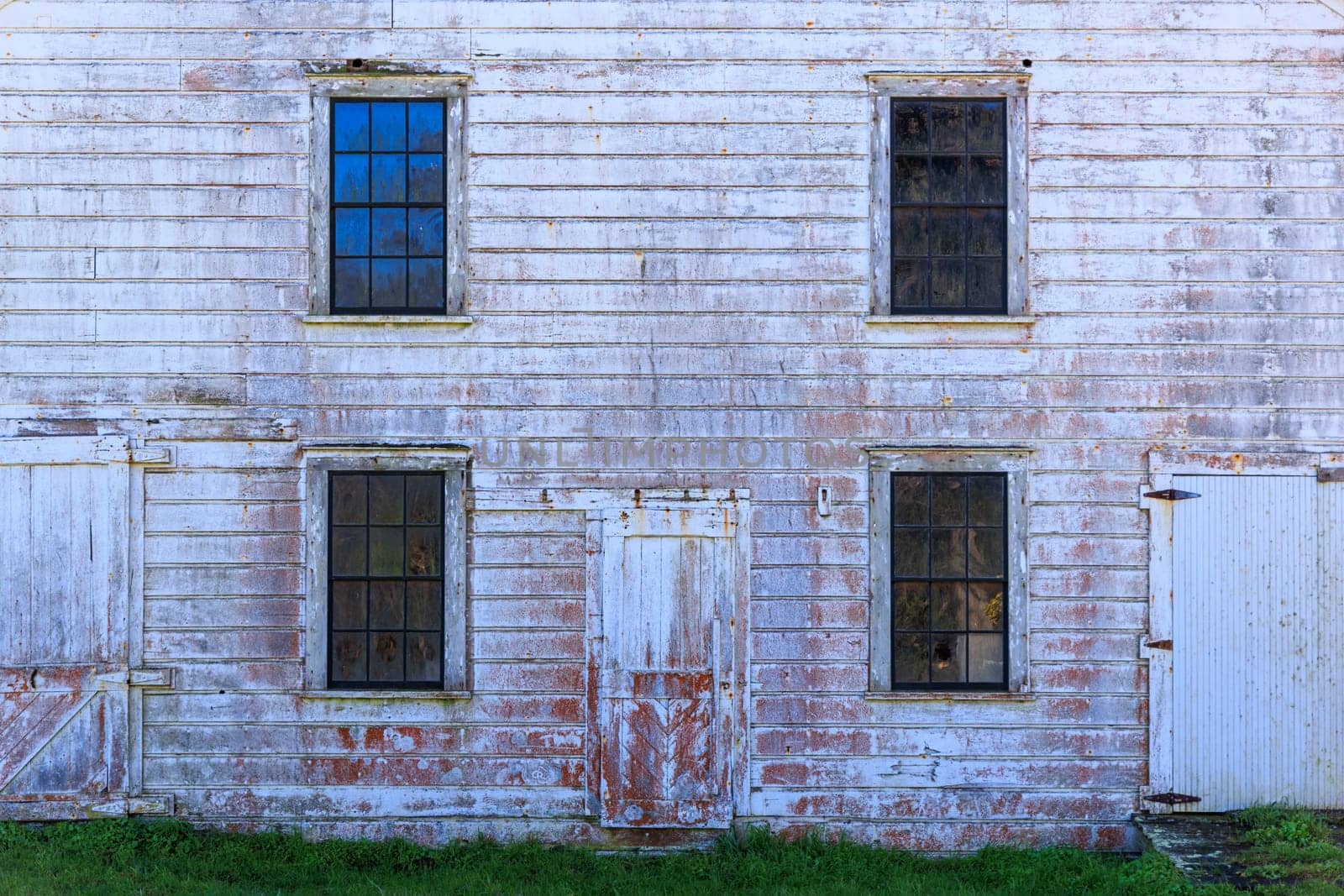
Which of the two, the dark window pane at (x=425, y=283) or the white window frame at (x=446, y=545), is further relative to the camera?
the dark window pane at (x=425, y=283)

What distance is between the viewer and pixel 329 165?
9.48 m

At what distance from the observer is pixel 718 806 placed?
9.31 metres

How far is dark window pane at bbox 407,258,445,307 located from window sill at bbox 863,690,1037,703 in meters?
4.61

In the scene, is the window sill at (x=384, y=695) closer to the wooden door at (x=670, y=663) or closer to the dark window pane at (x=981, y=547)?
the wooden door at (x=670, y=663)

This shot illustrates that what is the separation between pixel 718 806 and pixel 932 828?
1.68m

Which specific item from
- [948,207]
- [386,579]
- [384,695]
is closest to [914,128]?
[948,207]

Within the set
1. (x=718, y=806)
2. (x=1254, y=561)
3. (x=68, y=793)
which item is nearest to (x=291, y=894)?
(x=68, y=793)

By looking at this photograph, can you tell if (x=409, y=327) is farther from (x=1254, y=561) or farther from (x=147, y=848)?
(x=1254, y=561)

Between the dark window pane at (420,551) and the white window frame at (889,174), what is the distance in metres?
3.94

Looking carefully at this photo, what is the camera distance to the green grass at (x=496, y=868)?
848 cm

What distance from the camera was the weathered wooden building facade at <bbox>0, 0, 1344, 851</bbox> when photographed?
369 inches

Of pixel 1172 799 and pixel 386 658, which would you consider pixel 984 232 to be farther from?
pixel 386 658

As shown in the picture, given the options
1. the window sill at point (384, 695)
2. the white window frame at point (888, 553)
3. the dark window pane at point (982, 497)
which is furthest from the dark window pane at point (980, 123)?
the window sill at point (384, 695)

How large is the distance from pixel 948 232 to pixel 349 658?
5817 millimetres
